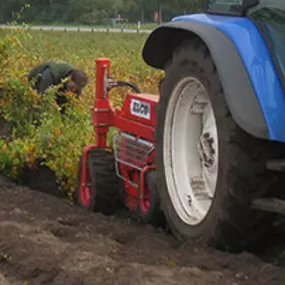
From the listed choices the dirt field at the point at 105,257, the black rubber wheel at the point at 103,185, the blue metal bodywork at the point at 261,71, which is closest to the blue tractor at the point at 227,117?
the blue metal bodywork at the point at 261,71

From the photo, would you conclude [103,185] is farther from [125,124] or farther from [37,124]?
[37,124]

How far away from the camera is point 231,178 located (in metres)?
3.77

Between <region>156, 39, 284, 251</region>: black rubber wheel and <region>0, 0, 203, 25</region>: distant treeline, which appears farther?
<region>0, 0, 203, 25</region>: distant treeline

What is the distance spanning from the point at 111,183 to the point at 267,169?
90.6 inches

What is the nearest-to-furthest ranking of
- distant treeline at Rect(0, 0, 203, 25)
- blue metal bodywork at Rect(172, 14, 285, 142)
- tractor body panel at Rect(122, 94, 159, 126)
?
blue metal bodywork at Rect(172, 14, 285, 142)
tractor body panel at Rect(122, 94, 159, 126)
distant treeline at Rect(0, 0, 203, 25)

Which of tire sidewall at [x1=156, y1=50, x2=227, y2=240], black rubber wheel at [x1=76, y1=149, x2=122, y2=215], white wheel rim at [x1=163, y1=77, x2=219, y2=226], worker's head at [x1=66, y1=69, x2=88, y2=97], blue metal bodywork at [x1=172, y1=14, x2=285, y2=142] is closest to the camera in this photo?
blue metal bodywork at [x1=172, y1=14, x2=285, y2=142]

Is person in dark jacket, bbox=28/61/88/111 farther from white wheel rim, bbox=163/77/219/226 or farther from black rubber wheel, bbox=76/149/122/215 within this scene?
white wheel rim, bbox=163/77/219/226

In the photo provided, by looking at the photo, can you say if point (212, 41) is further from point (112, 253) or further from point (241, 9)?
point (112, 253)

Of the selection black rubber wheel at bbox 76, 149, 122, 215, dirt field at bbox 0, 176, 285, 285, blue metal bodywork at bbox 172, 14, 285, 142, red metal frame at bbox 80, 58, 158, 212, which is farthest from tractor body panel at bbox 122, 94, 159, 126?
blue metal bodywork at bbox 172, 14, 285, 142

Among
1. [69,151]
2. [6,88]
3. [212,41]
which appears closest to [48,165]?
[69,151]

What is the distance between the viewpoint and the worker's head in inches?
353

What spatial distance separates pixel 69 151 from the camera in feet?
21.8

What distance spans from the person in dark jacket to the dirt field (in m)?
3.61

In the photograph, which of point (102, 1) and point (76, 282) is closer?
point (76, 282)
